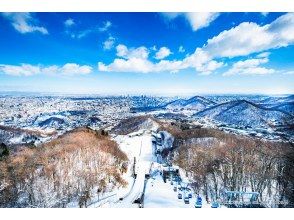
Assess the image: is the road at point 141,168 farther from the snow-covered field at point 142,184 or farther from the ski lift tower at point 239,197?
the ski lift tower at point 239,197

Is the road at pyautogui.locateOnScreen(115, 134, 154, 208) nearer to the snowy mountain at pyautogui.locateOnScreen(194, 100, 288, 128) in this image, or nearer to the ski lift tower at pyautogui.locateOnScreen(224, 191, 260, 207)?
the ski lift tower at pyautogui.locateOnScreen(224, 191, 260, 207)

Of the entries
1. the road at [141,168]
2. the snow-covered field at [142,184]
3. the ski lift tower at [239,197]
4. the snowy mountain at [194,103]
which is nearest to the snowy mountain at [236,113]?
the snowy mountain at [194,103]

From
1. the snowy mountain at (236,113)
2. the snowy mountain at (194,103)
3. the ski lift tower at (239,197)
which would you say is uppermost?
the snowy mountain at (194,103)

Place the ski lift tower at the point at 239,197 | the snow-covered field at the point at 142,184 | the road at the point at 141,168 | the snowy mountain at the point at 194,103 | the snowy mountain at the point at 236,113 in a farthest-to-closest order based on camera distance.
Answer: the snowy mountain at the point at 236,113 < the snowy mountain at the point at 194,103 < the road at the point at 141,168 < the snow-covered field at the point at 142,184 < the ski lift tower at the point at 239,197

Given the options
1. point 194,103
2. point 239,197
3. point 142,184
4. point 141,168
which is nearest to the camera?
point 239,197

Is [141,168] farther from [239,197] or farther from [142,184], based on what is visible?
[239,197]

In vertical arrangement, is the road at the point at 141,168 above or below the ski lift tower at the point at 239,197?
below

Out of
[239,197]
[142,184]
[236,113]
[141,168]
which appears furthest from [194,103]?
[239,197]

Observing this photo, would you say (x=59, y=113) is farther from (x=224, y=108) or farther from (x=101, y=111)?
(x=224, y=108)

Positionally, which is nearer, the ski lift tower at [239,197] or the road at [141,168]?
the ski lift tower at [239,197]

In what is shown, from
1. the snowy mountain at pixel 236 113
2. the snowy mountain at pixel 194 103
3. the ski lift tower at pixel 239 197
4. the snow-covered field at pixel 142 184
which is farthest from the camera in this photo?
the snowy mountain at pixel 236 113
